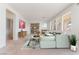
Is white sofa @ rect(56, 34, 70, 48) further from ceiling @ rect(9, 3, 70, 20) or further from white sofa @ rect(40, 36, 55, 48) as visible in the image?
ceiling @ rect(9, 3, 70, 20)

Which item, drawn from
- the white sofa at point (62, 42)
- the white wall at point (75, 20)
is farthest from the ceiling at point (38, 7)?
the white sofa at point (62, 42)

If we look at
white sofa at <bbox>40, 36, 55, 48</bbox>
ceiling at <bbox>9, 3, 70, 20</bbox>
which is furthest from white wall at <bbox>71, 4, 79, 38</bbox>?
white sofa at <bbox>40, 36, 55, 48</bbox>

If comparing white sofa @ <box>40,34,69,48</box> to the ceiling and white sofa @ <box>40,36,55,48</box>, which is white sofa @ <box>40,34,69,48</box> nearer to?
white sofa @ <box>40,36,55,48</box>

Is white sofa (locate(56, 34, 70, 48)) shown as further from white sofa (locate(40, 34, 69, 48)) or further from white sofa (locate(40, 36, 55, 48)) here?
white sofa (locate(40, 36, 55, 48))

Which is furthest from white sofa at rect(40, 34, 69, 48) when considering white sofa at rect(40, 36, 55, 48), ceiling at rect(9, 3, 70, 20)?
ceiling at rect(9, 3, 70, 20)

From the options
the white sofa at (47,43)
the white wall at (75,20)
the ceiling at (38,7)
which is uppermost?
the ceiling at (38,7)

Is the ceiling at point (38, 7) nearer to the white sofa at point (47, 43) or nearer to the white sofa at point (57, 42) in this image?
the white sofa at point (57, 42)

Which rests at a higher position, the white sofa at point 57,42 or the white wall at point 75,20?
the white wall at point 75,20

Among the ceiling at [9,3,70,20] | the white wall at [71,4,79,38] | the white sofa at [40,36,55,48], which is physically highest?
the ceiling at [9,3,70,20]

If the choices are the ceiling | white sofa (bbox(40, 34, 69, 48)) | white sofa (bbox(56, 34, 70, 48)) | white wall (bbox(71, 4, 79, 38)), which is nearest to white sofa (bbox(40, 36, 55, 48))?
white sofa (bbox(40, 34, 69, 48))

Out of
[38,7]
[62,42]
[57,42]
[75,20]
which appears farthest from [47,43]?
[38,7]

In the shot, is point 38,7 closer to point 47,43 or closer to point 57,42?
point 47,43

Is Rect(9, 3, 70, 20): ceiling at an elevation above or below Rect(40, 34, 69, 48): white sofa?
above
